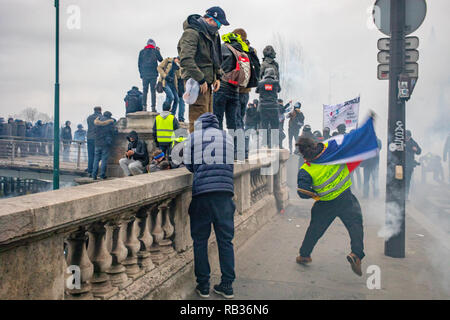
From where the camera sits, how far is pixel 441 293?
4320mm

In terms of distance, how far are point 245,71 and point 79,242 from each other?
384 cm

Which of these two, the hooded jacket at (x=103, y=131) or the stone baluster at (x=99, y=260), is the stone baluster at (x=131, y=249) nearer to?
the stone baluster at (x=99, y=260)

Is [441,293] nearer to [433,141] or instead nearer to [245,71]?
[245,71]

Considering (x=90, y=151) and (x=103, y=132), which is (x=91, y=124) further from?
(x=90, y=151)

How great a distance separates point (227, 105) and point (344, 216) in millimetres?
2307

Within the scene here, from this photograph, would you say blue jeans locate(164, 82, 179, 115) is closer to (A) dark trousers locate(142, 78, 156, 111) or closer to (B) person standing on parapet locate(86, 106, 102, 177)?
(A) dark trousers locate(142, 78, 156, 111)

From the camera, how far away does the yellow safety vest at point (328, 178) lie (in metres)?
4.84

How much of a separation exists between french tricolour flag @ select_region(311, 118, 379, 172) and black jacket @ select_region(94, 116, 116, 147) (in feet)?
26.5

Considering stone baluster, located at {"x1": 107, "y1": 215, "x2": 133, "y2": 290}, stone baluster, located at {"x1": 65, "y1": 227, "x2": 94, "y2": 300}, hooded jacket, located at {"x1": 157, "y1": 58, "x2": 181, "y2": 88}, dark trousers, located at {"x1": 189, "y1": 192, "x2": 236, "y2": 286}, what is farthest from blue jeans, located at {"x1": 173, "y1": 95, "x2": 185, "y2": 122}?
stone baluster, located at {"x1": 65, "y1": 227, "x2": 94, "y2": 300}

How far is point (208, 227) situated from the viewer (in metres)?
4.05

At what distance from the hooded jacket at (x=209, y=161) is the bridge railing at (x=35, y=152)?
1649cm

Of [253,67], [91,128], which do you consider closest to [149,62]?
[91,128]

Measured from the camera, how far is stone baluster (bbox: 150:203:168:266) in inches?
152
